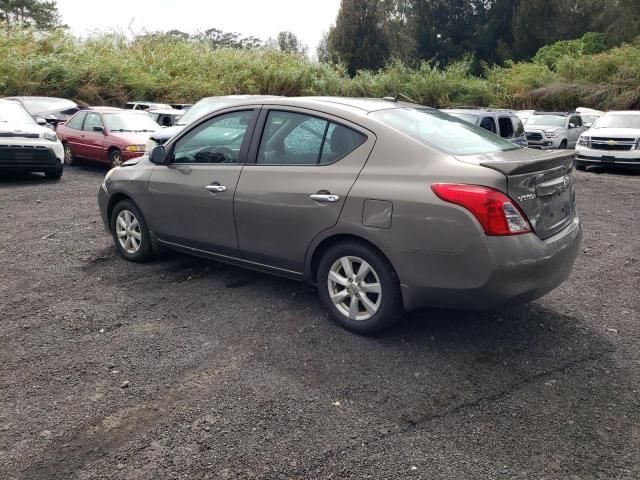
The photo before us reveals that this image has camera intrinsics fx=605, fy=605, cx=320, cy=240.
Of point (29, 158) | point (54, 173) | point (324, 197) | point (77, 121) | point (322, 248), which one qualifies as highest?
point (324, 197)

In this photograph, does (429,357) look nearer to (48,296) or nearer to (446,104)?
(48,296)

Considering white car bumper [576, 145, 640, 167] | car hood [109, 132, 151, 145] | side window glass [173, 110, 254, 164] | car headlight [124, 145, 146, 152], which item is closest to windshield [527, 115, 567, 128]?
white car bumper [576, 145, 640, 167]

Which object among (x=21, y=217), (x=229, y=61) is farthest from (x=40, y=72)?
(x=21, y=217)

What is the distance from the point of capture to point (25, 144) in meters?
11.4

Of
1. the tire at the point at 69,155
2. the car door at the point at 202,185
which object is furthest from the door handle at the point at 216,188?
the tire at the point at 69,155

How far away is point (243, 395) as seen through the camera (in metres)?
3.53

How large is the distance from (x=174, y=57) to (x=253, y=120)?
999 inches

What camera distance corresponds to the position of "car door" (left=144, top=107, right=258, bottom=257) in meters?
5.01

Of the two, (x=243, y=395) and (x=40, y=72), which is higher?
(x=40, y=72)

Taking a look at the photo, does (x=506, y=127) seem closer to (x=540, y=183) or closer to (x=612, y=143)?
(x=612, y=143)

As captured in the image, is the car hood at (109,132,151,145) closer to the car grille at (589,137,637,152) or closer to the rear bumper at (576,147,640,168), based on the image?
the rear bumper at (576,147,640,168)

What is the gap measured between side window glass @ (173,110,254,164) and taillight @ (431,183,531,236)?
1993mm

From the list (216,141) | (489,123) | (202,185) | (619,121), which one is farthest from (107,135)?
(619,121)

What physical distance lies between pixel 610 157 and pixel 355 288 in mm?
13357
